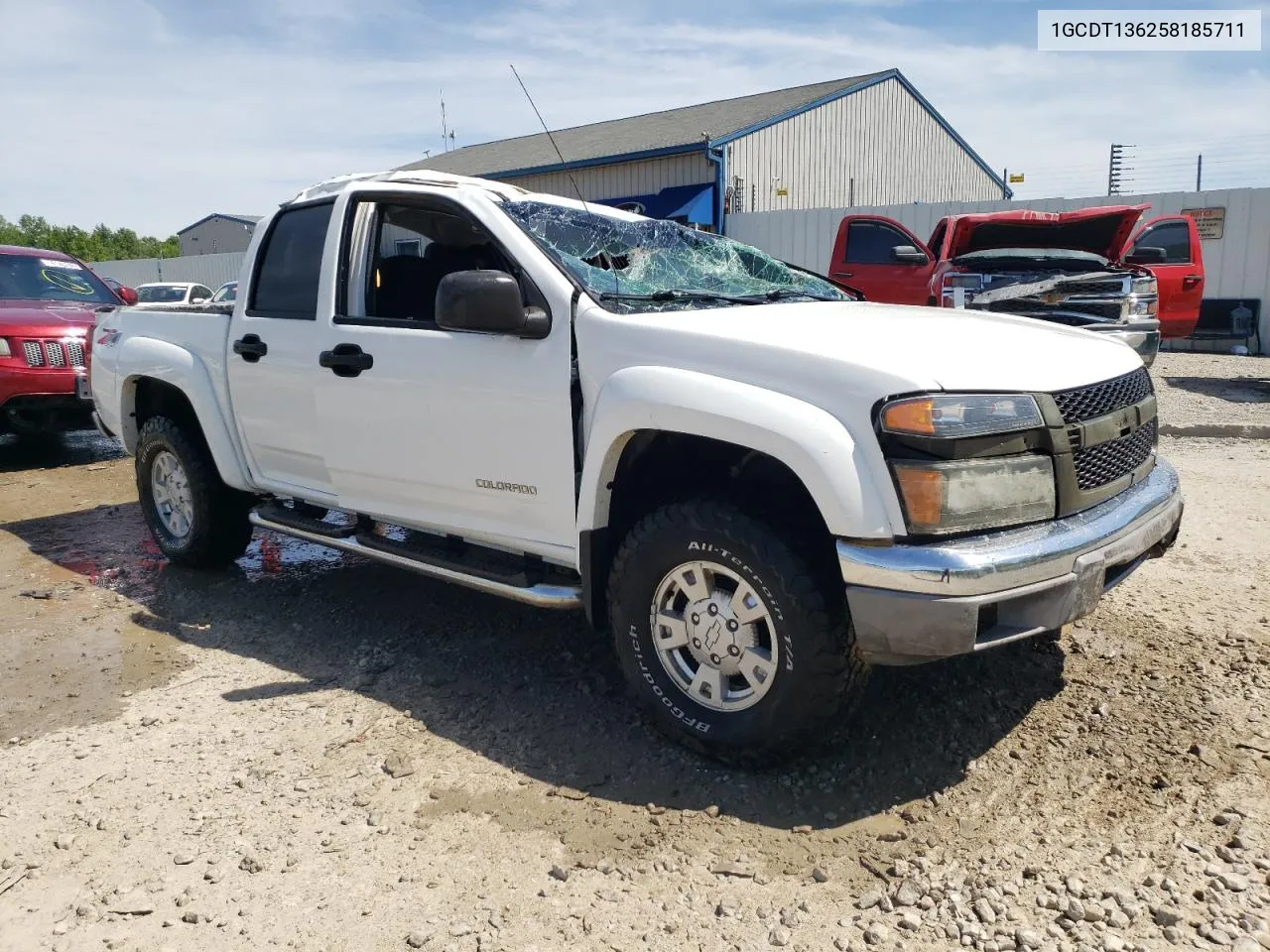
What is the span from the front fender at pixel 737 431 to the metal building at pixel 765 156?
16736 millimetres

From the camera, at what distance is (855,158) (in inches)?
985

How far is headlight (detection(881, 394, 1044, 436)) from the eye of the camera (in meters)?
2.56

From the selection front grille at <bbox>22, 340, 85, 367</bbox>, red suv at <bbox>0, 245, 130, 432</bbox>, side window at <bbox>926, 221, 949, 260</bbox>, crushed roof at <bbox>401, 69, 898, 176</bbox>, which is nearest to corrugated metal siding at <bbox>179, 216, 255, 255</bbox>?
crushed roof at <bbox>401, 69, 898, 176</bbox>

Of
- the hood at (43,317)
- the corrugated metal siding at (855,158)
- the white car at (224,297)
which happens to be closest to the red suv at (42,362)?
the hood at (43,317)

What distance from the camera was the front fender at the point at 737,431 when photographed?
8.47 ft

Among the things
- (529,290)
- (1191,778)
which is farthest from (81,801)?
(1191,778)

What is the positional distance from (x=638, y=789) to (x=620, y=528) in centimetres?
86

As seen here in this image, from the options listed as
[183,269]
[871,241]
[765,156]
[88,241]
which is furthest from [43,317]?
[88,241]

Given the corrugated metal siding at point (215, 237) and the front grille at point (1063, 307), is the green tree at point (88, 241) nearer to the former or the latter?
the corrugated metal siding at point (215, 237)

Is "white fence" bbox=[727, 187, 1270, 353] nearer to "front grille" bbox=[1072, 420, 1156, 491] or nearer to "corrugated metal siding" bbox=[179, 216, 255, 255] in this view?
"front grille" bbox=[1072, 420, 1156, 491]

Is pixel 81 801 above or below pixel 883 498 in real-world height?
below

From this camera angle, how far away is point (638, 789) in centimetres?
300

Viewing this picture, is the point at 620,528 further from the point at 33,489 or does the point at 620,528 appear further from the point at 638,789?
the point at 33,489

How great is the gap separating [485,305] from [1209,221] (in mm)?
15855
